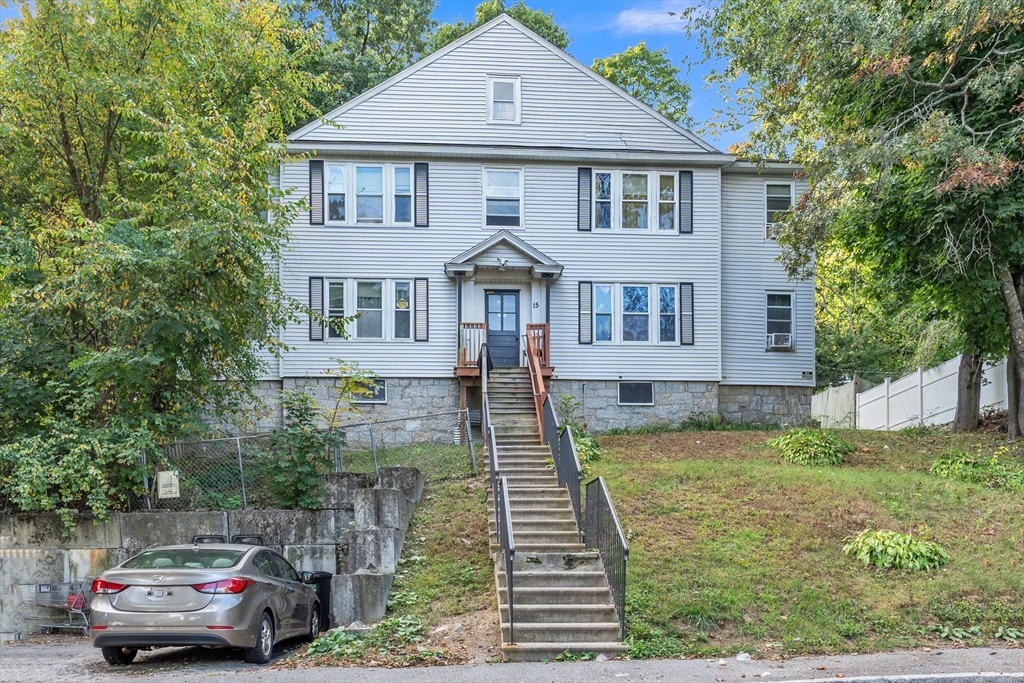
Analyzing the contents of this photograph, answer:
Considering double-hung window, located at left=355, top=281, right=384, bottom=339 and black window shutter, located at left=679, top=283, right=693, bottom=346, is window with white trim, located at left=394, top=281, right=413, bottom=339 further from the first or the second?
black window shutter, located at left=679, top=283, right=693, bottom=346

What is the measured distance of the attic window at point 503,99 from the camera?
82.6 feet

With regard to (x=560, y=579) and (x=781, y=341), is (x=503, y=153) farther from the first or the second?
(x=560, y=579)

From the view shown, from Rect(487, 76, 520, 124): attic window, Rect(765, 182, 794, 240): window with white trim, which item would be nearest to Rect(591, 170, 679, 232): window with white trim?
Rect(487, 76, 520, 124): attic window

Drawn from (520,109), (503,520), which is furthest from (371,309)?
(503,520)

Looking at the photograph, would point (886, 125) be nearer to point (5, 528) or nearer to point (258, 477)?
point (258, 477)

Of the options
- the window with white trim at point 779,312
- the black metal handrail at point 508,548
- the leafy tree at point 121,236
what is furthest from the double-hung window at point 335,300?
the black metal handrail at point 508,548

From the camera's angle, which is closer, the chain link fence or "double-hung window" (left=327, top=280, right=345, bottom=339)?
the chain link fence

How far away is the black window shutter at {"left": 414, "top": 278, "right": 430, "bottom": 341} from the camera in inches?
961

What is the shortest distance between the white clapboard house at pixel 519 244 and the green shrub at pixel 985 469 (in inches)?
303

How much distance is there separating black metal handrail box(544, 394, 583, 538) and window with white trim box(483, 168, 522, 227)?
8.27m

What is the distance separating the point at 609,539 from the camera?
12188 mm

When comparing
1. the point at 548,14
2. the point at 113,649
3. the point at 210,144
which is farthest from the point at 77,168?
the point at 548,14

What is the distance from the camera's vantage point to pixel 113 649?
10562 millimetres

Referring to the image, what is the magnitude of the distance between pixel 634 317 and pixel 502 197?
4484 mm
